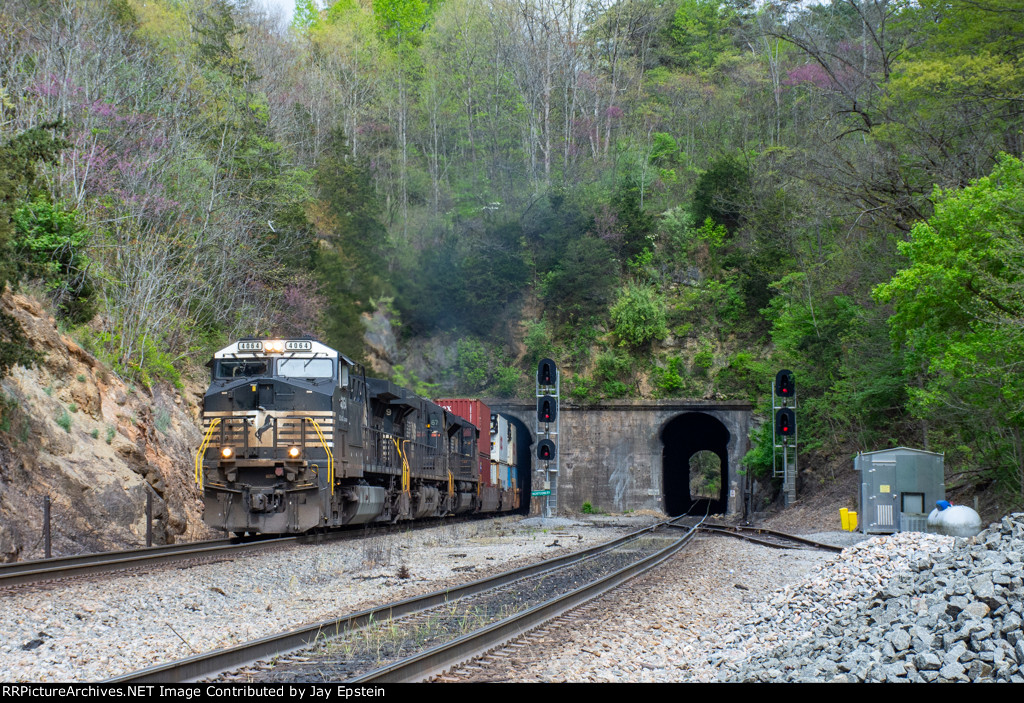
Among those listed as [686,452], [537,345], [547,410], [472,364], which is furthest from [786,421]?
[686,452]

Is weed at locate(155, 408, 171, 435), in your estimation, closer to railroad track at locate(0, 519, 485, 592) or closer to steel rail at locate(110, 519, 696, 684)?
railroad track at locate(0, 519, 485, 592)

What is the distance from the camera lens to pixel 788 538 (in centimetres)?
1944

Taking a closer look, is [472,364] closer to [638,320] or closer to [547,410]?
[638,320]

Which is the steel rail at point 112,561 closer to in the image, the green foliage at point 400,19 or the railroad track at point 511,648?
the railroad track at point 511,648

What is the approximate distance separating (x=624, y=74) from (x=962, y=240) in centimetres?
4317

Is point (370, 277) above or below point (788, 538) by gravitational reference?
above

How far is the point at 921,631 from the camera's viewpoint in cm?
557

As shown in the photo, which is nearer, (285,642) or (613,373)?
(285,642)

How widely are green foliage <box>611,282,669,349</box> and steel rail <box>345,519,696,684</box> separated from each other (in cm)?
3042

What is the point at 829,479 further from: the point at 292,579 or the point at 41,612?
the point at 41,612

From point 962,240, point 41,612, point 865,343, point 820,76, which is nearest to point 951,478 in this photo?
point 865,343

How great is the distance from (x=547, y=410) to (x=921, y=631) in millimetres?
26423

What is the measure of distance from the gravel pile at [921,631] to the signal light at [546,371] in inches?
968

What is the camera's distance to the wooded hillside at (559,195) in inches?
782
